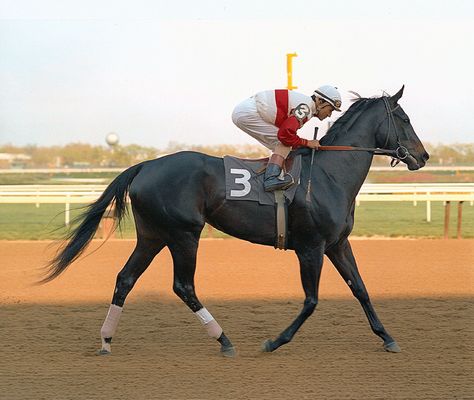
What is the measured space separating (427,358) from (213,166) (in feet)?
6.72

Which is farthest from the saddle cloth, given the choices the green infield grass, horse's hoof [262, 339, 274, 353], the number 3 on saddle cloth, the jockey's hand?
the green infield grass

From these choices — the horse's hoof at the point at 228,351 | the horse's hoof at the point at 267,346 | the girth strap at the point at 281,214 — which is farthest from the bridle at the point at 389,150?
the horse's hoof at the point at 228,351

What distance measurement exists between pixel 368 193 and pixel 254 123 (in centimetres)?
1161

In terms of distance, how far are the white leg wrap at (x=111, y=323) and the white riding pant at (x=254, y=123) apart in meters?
1.67

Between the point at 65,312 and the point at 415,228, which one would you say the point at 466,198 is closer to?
the point at 415,228

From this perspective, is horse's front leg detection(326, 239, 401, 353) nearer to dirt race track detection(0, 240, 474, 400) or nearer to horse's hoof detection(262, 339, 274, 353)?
dirt race track detection(0, 240, 474, 400)

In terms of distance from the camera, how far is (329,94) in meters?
5.96

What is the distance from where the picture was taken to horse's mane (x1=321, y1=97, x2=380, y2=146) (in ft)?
20.4

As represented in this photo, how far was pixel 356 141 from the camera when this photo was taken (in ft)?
20.3

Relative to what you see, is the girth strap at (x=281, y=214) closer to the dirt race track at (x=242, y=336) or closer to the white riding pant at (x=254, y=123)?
the white riding pant at (x=254, y=123)

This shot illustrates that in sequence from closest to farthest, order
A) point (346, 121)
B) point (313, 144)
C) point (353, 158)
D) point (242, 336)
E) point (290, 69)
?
point (313, 144) → point (353, 158) → point (346, 121) → point (242, 336) → point (290, 69)

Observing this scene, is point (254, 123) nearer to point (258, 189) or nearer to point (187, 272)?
point (258, 189)

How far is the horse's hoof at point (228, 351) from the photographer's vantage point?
18.5 feet

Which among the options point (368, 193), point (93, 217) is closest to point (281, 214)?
point (93, 217)
